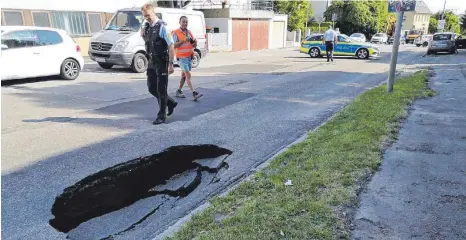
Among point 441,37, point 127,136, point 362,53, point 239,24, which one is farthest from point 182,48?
point 441,37

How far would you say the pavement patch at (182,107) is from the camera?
707 centimetres

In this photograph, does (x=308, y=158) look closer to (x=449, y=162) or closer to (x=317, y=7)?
(x=449, y=162)

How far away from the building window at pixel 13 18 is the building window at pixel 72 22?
151 cm

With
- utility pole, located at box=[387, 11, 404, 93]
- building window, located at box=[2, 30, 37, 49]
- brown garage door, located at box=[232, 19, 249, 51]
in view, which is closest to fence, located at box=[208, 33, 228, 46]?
brown garage door, located at box=[232, 19, 249, 51]

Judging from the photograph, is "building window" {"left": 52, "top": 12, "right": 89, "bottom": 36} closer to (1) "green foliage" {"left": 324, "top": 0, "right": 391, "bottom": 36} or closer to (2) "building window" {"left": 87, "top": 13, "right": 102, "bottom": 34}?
(2) "building window" {"left": 87, "top": 13, "right": 102, "bottom": 34}

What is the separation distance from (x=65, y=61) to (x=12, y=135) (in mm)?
6105

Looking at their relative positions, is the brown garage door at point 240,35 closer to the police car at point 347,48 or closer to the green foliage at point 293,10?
the police car at point 347,48

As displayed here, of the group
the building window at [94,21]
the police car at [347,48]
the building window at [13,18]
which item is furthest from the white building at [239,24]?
the building window at [13,18]

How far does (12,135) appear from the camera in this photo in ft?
18.6

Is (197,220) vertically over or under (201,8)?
under

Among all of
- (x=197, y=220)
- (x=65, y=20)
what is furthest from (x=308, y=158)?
(x=65, y=20)

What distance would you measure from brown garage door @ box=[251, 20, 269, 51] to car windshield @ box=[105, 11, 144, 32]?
17.4 meters

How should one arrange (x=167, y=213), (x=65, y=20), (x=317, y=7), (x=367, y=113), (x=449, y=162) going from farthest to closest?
(x=317, y=7) → (x=65, y=20) → (x=367, y=113) → (x=449, y=162) → (x=167, y=213)

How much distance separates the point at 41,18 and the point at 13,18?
4.11 feet
